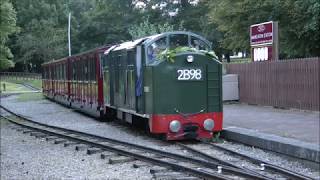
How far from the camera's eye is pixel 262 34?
2442 cm

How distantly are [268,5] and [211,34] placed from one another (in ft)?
124

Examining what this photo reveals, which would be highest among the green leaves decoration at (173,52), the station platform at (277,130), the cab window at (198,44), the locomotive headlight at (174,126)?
the cab window at (198,44)

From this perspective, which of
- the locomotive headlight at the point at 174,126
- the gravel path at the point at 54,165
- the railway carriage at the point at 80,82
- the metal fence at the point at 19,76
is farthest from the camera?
the metal fence at the point at 19,76

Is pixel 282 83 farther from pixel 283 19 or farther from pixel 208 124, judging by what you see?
pixel 283 19

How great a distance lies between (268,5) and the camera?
32.1 m

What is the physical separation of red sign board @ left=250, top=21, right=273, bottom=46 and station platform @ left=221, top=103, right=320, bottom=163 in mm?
3486

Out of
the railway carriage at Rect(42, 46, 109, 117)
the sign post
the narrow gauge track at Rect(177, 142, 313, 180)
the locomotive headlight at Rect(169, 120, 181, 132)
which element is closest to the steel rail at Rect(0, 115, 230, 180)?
the narrow gauge track at Rect(177, 142, 313, 180)

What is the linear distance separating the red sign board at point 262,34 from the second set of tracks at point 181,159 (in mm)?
9669

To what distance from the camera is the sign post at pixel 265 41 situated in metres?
23.7

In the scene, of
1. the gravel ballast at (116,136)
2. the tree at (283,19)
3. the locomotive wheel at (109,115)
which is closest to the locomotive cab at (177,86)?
the gravel ballast at (116,136)

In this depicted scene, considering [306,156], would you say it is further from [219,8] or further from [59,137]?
[219,8]

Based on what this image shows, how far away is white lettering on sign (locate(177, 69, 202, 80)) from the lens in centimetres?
1471

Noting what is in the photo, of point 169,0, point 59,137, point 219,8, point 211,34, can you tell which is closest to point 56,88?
point 219,8

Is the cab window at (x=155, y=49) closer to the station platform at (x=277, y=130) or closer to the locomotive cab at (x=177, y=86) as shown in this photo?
the locomotive cab at (x=177, y=86)
